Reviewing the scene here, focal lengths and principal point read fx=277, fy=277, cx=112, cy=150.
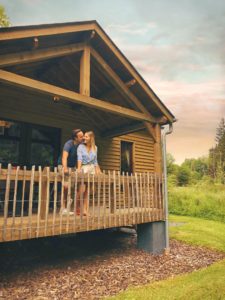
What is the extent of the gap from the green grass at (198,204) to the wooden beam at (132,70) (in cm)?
956

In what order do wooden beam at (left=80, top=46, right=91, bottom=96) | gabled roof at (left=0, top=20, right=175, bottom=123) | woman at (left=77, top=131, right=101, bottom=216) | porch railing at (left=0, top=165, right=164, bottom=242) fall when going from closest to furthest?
porch railing at (left=0, top=165, right=164, bottom=242), gabled roof at (left=0, top=20, right=175, bottom=123), woman at (left=77, top=131, right=101, bottom=216), wooden beam at (left=80, top=46, right=91, bottom=96)

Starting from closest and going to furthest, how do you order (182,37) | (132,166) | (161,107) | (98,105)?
(98,105)
(161,107)
(132,166)
(182,37)

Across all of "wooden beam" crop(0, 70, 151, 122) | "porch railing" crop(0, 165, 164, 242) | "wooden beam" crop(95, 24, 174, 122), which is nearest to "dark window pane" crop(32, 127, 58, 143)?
"porch railing" crop(0, 165, 164, 242)

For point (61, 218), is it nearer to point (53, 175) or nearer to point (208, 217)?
point (53, 175)

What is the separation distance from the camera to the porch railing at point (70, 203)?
16.0ft

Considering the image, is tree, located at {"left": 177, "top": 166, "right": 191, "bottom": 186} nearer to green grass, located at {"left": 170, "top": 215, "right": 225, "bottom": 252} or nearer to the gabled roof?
green grass, located at {"left": 170, "top": 215, "right": 225, "bottom": 252}

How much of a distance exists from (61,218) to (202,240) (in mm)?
6285

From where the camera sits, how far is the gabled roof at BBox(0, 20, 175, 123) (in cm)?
587

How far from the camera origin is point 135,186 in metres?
7.44

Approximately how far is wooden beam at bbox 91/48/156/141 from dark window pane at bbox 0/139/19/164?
142 inches

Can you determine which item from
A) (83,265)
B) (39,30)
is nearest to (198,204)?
(83,265)

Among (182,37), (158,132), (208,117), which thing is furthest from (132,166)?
(208,117)

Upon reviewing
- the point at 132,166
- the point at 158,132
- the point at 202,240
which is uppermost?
the point at 158,132

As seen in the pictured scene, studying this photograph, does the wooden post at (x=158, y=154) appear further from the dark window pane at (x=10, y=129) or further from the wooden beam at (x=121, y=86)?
the dark window pane at (x=10, y=129)
